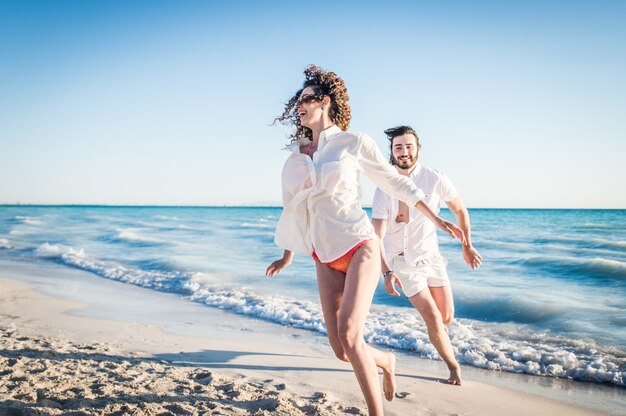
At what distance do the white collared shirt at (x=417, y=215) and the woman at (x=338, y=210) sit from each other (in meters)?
1.00

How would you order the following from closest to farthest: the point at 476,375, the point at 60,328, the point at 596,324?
the point at 476,375, the point at 60,328, the point at 596,324

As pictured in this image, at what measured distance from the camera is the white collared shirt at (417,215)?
4.20 meters

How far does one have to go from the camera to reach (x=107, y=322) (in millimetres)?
6582

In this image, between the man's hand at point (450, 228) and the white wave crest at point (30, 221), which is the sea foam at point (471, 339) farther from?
the white wave crest at point (30, 221)

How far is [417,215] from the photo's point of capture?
422 centimetres

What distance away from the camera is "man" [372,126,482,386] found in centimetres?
414

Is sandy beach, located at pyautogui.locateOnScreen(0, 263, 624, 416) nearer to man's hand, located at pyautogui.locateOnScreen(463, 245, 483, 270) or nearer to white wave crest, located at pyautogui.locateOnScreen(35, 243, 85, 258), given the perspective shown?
man's hand, located at pyautogui.locateOnScreen(463, 245, 483, 270)

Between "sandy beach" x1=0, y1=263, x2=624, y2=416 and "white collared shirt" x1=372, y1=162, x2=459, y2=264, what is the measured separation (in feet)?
4.03

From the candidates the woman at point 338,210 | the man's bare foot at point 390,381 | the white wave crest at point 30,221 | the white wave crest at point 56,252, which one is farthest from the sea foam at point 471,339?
the white wave crest at point 30,221

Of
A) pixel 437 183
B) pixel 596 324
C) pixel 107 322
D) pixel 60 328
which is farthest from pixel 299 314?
pixel 596 324

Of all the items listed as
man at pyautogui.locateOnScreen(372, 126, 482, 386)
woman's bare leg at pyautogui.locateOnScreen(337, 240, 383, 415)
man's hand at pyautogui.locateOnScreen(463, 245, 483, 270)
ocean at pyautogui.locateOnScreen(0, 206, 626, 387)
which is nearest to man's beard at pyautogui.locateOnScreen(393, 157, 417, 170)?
man at pyautogui.locateOnScreen(372, 126, 482, 386)

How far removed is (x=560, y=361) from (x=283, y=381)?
122 inches

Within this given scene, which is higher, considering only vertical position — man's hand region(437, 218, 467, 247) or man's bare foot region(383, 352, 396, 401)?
man's hand region(437, 218, 467, 247)

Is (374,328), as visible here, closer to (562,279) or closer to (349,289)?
(349,289)
